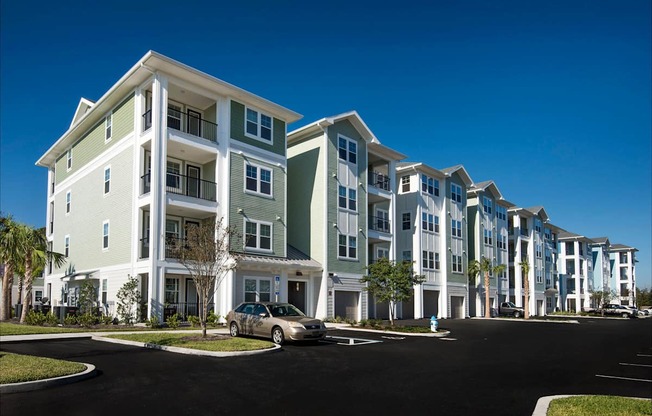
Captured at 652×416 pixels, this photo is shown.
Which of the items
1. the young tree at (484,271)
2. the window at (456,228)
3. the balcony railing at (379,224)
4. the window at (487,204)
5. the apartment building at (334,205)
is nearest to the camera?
the apartment building at (334,205)

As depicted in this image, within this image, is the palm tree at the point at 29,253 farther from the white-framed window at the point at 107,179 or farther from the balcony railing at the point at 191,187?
the balcony railing at the point at 191,187

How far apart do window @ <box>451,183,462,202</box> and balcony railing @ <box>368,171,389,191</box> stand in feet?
33.1

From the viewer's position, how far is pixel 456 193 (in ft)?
156

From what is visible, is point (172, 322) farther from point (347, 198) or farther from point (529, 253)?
point (529, 253)

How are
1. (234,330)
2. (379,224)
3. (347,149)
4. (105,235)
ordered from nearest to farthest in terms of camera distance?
(234,330) < (105,235) < (347,149) < (379,224)

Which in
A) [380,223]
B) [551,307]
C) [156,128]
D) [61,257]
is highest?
[156,128]

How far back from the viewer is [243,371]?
39.6 ft

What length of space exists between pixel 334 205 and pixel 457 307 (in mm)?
19892

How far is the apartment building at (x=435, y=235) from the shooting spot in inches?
1658

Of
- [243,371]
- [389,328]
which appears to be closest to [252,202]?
[389,328]

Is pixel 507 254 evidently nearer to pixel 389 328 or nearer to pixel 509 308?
pixel 509 308

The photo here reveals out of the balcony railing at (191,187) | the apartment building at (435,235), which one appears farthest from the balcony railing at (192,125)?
the apartment building at (435,235)

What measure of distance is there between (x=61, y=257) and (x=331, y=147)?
18.9m

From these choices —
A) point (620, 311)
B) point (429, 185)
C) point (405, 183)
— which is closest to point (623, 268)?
point (620, 311)
